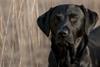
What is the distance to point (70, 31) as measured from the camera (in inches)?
312

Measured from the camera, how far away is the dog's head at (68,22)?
26.0ft

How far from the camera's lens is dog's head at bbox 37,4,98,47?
7.91 metres

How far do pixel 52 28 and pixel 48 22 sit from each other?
16cm

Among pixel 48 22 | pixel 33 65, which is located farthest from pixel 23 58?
pixel 48 22

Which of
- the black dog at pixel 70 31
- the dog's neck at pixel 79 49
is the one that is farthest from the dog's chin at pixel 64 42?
the dog's neck at pixel 79 49

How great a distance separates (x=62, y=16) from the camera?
8133 mm

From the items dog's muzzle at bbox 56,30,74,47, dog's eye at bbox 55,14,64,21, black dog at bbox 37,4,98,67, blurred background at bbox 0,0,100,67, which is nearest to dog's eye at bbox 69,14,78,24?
black dog at bbox 37,4,98,67

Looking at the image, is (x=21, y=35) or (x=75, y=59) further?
(x=21, y=35)

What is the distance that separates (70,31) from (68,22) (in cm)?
15

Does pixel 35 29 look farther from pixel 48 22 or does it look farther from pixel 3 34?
pixel 48 22

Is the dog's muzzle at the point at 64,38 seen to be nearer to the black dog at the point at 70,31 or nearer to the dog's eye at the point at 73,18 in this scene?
the black dog at the point at 70,31

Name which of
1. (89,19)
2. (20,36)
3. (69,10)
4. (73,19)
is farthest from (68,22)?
(20,36)

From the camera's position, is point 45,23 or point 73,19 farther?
point 45,23

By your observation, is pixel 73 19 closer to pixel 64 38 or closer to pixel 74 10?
pixel 74 10
